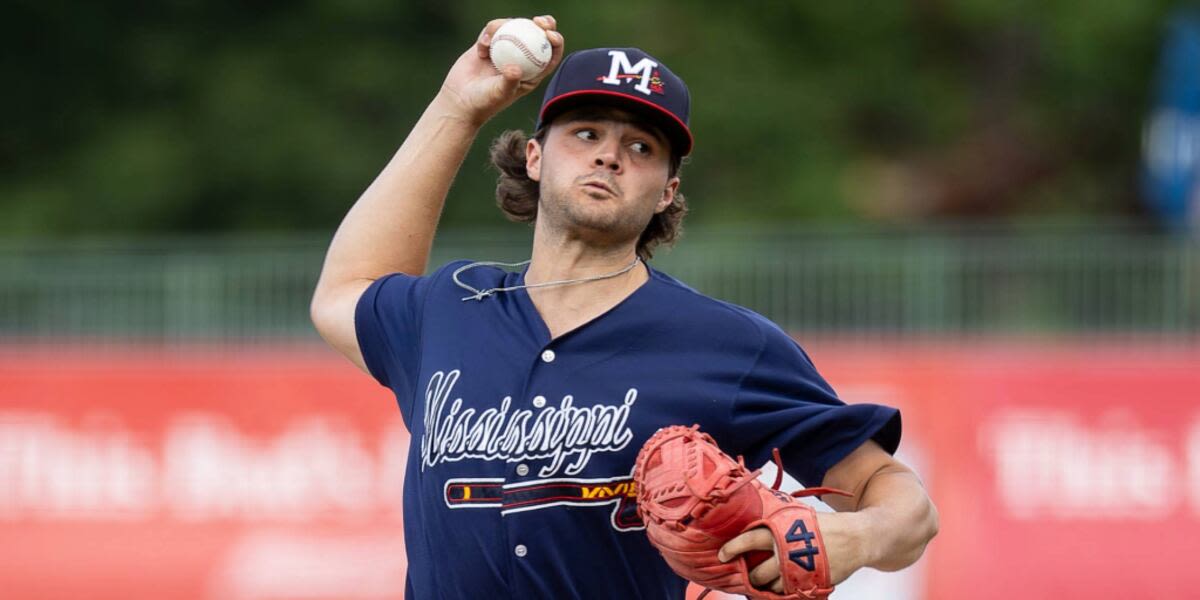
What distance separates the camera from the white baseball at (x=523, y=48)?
386cm

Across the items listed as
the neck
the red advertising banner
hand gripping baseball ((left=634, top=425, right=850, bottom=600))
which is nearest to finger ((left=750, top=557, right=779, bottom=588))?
hand gripping baseball ((left=634, top=425, right=850, bottom=600))

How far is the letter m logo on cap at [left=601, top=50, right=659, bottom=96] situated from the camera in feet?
11.9

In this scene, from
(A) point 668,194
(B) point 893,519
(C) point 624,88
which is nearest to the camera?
(B) point 893,519

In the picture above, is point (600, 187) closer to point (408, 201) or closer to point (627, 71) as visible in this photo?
point (627, 71)

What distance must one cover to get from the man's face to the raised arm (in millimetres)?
363

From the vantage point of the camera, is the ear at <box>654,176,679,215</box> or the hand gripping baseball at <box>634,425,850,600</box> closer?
the hand gripping baseball at <box>634,425,850,600</box>

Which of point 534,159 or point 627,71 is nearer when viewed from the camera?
point 627,71

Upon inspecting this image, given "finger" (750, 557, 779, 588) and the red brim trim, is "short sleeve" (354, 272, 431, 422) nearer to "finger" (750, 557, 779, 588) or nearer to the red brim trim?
the red brim trim

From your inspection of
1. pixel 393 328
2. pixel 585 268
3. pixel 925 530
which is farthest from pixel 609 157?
pixel 925 530

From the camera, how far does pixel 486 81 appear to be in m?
3.98

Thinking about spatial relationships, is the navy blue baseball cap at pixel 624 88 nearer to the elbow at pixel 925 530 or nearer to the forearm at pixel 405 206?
the forearm at pixel 405 206

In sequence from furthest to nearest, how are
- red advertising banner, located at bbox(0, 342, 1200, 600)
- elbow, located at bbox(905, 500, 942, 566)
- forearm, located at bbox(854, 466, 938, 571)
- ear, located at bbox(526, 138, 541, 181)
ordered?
red advertising banner, located at bbox(0, 342, 1200, 600) → ear, located at bbox(526, 138, 541, 181) → elbow, located at bbox(905, 500, 942, 566) → forearm, located at bbox(854, 466, 938, 571)

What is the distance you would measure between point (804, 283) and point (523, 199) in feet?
24.0

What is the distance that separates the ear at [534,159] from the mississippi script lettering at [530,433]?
0.56 meters
